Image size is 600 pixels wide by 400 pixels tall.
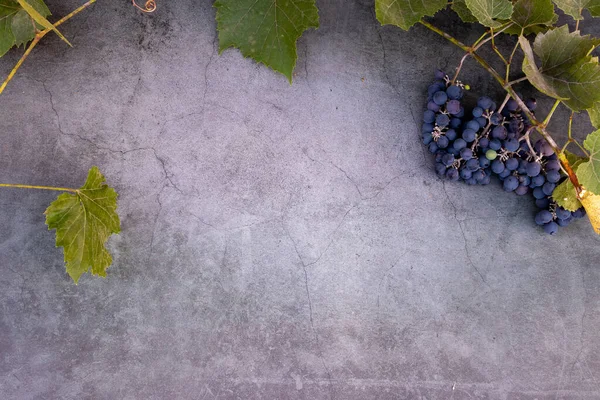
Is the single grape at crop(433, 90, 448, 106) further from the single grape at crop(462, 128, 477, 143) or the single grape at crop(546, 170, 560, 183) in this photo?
the single grape at crop(546, 170, 560, 183)

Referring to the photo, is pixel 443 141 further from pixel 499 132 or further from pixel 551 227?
pixel 551 227

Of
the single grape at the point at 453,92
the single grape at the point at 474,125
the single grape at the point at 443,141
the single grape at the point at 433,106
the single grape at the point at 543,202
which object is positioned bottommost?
the single grape at the point at 543,202

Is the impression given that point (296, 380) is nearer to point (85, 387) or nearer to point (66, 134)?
point (85, 387)

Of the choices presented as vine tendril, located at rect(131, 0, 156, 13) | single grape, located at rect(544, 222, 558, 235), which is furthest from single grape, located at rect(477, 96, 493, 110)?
vine tendril, located at rect(131, 0, 156, 13)

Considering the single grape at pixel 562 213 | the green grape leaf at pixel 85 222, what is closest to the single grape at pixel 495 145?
the single grape at pixel 562 213

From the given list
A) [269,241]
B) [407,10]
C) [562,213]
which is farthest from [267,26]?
[562,213]

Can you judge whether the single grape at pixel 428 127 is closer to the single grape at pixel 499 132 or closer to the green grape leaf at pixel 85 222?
the single grape at pixel 499 132
